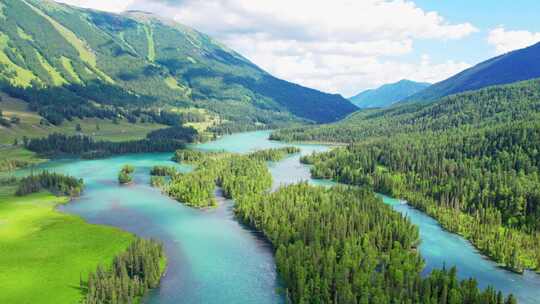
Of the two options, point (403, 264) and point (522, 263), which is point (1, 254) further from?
point (522, 263)

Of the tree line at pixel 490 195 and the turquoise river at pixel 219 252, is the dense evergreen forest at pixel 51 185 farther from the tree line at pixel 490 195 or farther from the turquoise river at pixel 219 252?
the tree line at pixel 490 195

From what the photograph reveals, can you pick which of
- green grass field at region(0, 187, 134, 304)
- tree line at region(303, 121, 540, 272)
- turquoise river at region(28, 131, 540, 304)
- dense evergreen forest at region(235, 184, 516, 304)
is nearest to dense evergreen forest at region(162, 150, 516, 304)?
dense evergreen forest at region(235, 184, 516, 304)

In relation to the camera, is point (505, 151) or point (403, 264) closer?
point (403, 264)

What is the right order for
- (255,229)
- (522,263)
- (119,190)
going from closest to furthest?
(522,263) → (255,229) → (119,190)

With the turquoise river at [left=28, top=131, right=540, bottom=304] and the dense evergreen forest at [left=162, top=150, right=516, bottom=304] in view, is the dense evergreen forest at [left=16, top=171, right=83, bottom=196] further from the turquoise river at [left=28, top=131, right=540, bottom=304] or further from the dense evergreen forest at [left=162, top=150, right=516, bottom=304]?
the dense evergreen forest at [left=162, top=150, right=516, bottom=304]

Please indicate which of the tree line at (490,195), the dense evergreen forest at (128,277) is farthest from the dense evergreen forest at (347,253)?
the dense evergreen forest at (128,277)

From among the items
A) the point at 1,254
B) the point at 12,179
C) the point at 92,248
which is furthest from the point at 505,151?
the point at 12,179
